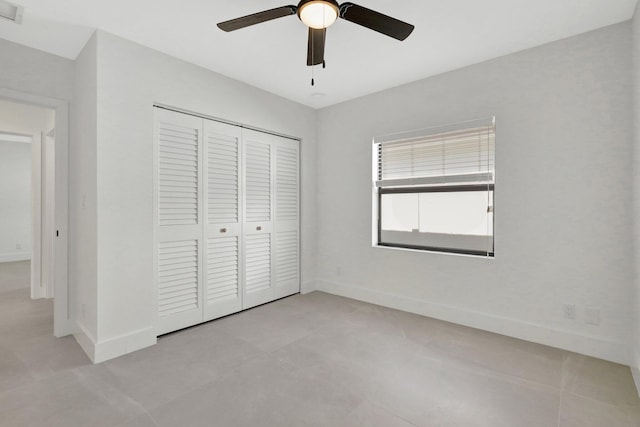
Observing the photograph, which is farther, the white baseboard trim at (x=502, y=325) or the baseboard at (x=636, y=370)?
the white baseboard trim at (x=502, y=325)

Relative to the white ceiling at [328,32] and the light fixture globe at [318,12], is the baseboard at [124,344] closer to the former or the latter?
the white ceiling at [328,32]

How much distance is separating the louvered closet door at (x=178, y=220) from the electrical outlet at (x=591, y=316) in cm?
339

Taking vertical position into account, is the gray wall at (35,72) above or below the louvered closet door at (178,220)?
above

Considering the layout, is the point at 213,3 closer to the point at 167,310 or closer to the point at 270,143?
the point at 270,143

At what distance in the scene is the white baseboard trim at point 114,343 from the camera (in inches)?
92.5

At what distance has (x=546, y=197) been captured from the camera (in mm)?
2627

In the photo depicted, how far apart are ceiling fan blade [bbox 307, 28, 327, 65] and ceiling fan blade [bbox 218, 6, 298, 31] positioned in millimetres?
201

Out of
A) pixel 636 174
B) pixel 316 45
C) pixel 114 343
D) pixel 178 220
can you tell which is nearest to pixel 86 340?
pixel 114 343

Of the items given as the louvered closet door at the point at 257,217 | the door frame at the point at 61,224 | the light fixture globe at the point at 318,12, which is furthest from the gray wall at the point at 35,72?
the light fixture globe at the point at 318,12

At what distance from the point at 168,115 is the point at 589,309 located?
3.93m

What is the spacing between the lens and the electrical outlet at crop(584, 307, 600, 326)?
7.88 feet

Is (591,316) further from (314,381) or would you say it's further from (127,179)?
(127,179)

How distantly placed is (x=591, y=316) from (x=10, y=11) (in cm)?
485

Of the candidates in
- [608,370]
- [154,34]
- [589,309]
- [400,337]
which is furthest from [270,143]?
[608,370]
